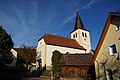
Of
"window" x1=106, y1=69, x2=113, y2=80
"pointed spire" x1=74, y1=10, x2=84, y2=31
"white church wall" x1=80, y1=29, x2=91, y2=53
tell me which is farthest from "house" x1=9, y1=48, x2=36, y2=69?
"window" x1=106, y1=69, x2=113, y2=80

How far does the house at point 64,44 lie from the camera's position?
129ft

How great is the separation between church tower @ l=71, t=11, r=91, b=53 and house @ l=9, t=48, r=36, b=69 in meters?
15.5

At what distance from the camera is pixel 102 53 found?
17.2 meters

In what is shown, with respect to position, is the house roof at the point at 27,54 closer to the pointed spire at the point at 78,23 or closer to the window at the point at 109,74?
the pointed spire at the point at 78,23

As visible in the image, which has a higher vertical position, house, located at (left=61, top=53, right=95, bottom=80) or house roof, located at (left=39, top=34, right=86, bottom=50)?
house roof, located at (left=39, top=34, right=86, bottom=50)

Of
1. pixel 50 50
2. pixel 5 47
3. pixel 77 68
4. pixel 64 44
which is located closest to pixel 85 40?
pixel 64 44

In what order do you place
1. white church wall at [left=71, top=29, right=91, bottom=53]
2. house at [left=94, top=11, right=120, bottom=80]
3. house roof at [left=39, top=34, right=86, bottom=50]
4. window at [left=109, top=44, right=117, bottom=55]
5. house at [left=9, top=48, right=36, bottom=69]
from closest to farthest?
house at [left=94, top=11, right=120, bottom=80]
window at [left=109, top=44, right=117, bottom=55]
house roof at [left=39, top=34, right=86, bottom=50]
house at [left=9, top=48, right=36, bottom=69]
white church wall at [left=71, top=29, right=91, bottom=53]

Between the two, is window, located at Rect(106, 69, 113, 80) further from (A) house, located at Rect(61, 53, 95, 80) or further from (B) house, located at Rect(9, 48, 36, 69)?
(B) house, located at Rect(9, 48, 36, 69)

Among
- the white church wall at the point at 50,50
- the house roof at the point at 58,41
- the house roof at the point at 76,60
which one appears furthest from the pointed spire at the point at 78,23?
the house roof at the point at 76,60

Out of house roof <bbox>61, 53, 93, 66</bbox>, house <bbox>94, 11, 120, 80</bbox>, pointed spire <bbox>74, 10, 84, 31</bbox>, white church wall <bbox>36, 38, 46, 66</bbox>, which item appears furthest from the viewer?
pointed spire <bbox>74, 10, 84, 31</bbox>

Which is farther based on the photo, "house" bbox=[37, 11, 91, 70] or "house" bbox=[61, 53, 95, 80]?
"house" bbox=[37, 11, 91, 70]

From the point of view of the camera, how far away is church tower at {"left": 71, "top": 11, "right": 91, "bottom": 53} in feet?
161

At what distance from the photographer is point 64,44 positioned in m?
42.5

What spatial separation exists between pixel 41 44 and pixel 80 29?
16.1 meters
